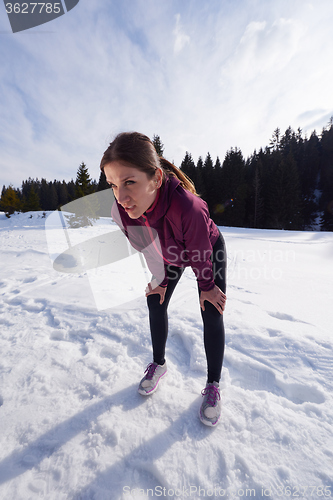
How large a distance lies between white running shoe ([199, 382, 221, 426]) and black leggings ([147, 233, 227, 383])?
0.20ft

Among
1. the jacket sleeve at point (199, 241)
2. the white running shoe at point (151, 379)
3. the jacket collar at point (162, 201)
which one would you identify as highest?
the jacket collar at point (162, 201)

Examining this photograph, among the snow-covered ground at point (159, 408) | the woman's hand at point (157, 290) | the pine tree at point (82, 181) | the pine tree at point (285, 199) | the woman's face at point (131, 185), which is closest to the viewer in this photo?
the snow-covered ground at point (159, 408)

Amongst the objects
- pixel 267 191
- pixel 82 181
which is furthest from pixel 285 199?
pixel 82 181

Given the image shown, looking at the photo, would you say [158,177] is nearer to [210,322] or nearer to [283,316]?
[210,322]

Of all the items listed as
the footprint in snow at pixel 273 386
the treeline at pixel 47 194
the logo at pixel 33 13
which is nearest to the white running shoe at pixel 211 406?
the footprint in snow at pixel 273 386

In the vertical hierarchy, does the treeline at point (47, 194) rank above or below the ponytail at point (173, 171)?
above

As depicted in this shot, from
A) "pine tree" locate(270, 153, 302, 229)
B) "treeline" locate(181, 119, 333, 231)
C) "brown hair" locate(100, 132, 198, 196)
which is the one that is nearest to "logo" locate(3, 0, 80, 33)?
"brown hair" locate(100, 132, 198, 196)

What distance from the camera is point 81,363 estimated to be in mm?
1657

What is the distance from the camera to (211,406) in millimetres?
1277

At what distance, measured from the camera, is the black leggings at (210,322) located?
1.32m

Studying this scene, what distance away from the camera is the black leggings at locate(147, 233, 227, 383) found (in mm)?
1322

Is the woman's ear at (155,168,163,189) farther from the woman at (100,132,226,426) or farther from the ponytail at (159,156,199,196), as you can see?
the ponytail at (159,156,199,196)

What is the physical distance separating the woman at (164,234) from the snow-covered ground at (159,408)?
18 cm

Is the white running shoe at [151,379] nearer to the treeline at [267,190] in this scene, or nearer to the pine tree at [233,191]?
the treeline at [267,190]
